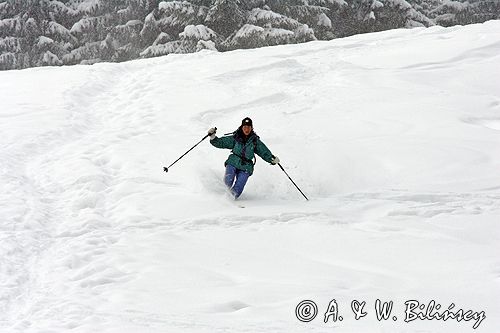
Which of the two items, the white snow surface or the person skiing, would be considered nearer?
the white snow surface

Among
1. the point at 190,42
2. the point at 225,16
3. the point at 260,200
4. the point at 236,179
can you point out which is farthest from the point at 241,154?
the point at 225,16

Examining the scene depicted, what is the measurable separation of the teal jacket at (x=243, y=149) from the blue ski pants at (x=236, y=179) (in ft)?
0.22

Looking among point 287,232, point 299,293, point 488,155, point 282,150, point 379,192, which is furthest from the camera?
point 282,150

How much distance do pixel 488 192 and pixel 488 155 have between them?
4.49 feet

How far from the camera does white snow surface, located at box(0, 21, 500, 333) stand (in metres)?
5.11

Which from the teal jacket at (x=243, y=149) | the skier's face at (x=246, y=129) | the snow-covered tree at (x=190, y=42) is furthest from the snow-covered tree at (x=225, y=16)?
the skier's face at (x=246, y=129)

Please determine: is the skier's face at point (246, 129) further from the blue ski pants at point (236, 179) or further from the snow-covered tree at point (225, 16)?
the snow-covered tree at point (225, 16)

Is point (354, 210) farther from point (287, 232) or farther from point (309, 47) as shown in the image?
point (309, 47)

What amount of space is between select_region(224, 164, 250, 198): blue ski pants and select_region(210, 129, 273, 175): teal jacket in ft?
0.22

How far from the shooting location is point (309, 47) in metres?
18.7

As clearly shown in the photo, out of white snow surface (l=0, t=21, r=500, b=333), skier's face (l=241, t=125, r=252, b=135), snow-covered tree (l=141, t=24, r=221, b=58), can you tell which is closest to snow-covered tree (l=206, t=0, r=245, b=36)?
snow-covered tree (l=141, t=24, r=221, b=58)

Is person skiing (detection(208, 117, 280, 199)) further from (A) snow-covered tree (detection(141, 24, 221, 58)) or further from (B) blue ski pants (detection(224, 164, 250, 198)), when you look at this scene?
(A) snow-covered tree (detection(141, 24, 221, 58))

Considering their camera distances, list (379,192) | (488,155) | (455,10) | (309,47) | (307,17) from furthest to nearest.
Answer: (455,10)
(307,17)
(309,47)
(488,155)
(379,192)

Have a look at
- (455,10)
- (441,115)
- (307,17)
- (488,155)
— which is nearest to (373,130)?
(441,115)
